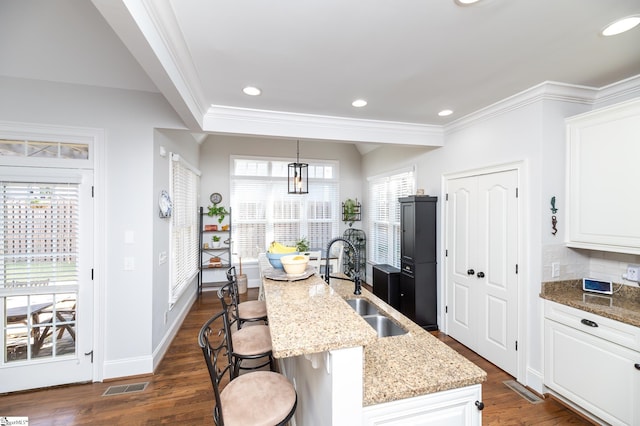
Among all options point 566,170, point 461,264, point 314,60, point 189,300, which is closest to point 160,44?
point 314,60

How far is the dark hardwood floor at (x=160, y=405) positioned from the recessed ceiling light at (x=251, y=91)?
2.72 m

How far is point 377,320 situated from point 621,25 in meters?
2.35

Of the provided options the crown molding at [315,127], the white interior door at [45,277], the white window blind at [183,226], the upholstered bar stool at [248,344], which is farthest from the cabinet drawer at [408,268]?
the white interior door at [45,277]

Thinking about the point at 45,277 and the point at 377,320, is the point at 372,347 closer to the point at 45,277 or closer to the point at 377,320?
the point at 377,320

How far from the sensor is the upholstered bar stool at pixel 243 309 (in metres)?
2.25

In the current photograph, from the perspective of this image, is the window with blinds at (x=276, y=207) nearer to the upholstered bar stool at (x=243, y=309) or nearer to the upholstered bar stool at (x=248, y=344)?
the upholstered bar stool at (x=243, y=309)

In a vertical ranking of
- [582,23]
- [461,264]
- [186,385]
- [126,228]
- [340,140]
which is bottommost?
[186,385]

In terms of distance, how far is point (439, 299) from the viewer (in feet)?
12.2

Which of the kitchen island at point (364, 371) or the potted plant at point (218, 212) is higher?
the potted plant at point (218, 212)

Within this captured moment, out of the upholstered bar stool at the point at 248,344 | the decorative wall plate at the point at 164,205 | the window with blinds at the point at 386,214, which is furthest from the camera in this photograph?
the window with blinds at the point at 386,214

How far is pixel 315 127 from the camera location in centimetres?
325

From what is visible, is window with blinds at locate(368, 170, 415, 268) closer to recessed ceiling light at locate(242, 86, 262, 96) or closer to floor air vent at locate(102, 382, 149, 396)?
recessed ceiling light at locate(242, 86, 262, 96)

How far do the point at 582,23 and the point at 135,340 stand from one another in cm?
420

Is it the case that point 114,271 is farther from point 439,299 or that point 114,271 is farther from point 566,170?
point 566,170
